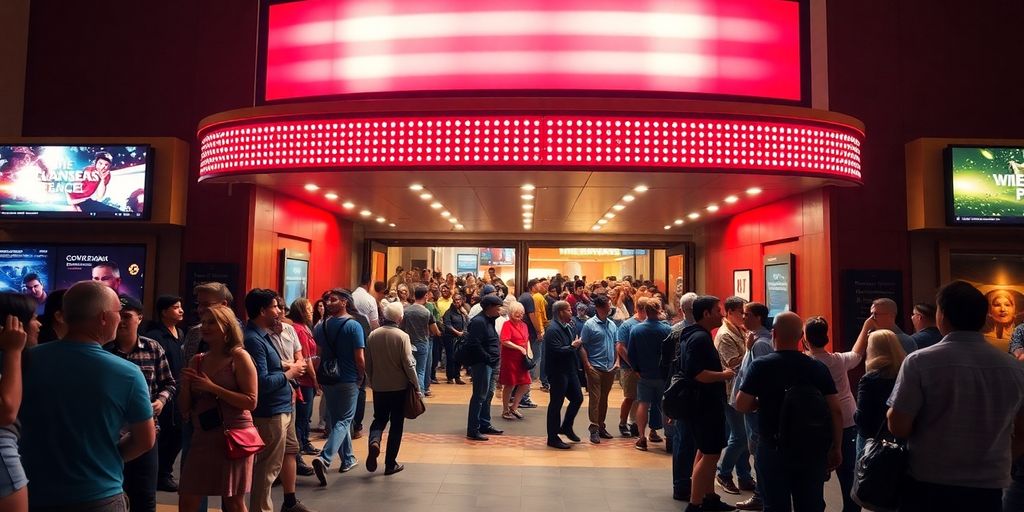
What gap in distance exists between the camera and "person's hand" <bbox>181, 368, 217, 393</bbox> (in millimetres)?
3520

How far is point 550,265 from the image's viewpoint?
1877 cm

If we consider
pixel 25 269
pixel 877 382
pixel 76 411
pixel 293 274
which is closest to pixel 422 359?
pixel 293 274

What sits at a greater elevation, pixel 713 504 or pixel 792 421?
pixel 792 421

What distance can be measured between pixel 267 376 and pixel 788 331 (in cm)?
316

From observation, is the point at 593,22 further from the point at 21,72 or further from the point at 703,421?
the point at 21,72

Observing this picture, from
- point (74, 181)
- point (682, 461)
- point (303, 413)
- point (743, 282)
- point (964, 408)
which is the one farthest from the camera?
point (743, 282)

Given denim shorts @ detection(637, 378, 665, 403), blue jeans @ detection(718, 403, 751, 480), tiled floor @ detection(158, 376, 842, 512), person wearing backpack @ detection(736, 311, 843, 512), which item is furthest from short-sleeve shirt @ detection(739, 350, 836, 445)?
denim shorts @ detection(637, 378, 665, 403)

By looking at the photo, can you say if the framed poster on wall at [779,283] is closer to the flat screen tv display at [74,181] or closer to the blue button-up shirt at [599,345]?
the blue button-up shirt at [599,345]

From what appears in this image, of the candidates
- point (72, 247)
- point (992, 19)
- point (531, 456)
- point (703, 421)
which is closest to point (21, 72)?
point (72, 247)

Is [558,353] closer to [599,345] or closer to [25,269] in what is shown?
[599,345]

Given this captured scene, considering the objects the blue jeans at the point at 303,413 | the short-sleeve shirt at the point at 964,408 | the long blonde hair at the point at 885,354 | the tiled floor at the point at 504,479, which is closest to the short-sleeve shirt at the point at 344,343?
the blue jeans at the point at 303,413

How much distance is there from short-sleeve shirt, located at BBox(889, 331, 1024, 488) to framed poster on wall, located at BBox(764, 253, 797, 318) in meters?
6.31

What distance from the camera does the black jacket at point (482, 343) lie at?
24.7ft

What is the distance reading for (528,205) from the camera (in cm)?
997
